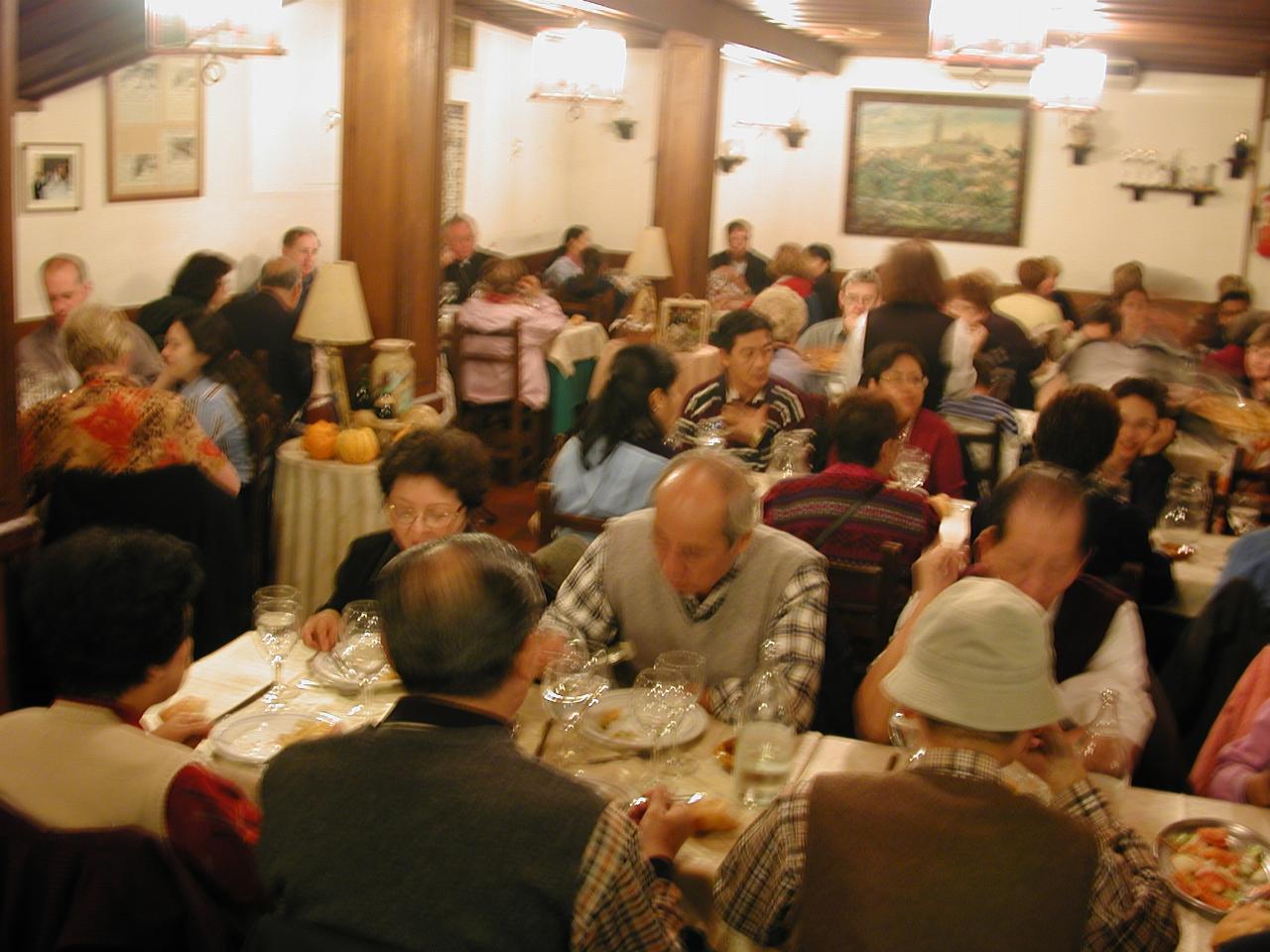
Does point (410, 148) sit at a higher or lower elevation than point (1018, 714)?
higher

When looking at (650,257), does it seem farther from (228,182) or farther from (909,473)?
(909,473)

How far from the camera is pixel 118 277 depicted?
721 centimetres

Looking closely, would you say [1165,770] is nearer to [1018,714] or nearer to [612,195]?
[1018,714]

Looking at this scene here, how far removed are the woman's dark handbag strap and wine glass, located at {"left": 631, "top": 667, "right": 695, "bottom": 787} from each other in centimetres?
128

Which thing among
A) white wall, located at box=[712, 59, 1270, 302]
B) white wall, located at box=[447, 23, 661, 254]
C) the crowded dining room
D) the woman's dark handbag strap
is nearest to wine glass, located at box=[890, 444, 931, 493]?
the crowded dining room

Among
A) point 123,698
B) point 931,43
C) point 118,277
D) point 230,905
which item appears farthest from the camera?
point 118,277

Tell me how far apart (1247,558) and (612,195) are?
1030 cm

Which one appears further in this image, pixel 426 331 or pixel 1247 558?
pixel 426 331

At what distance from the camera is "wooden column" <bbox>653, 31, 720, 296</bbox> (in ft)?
29.4

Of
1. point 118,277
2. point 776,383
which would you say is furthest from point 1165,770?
point 118,277

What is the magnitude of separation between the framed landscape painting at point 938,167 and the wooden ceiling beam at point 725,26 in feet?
3.27

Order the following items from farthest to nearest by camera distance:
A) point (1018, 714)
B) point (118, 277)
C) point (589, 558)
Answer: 1. point (118, 277)
2. point (589, 558)
3. point (1018, 714)

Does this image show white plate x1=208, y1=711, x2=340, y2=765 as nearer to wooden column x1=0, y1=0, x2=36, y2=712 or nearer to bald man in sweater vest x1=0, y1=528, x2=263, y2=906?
bald man in sweater vest x1=0, y1=528, x2=263, y2=906

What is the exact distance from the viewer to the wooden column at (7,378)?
3.16 m
